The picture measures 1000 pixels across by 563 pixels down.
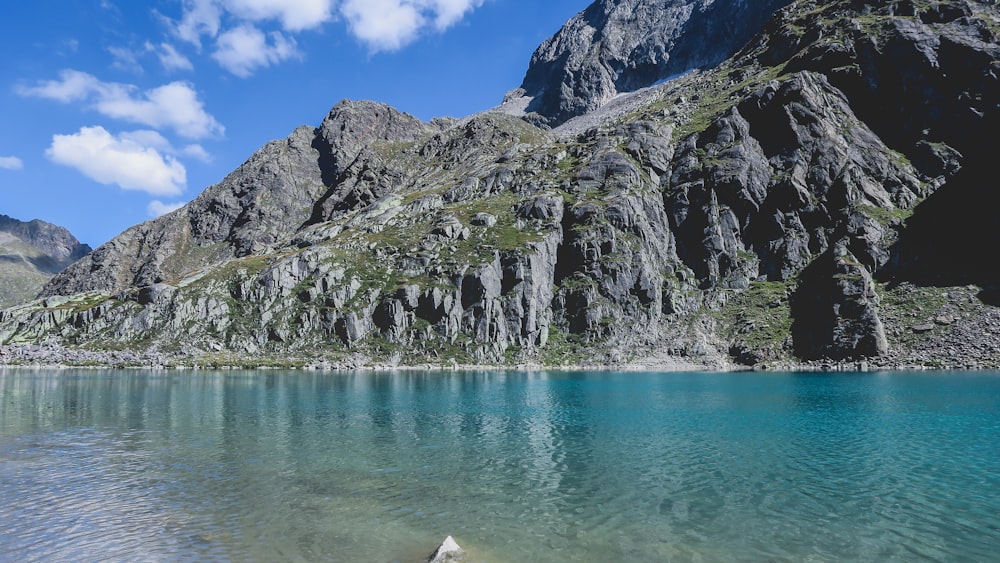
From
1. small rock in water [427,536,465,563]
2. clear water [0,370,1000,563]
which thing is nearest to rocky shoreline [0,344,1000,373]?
clear water [0,370,1000,563]

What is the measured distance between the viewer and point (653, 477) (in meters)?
35.3

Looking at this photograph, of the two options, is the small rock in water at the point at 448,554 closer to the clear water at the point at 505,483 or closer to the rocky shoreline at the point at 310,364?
→ the clear water at the point at 505,483

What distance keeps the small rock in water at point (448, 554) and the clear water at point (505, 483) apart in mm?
724

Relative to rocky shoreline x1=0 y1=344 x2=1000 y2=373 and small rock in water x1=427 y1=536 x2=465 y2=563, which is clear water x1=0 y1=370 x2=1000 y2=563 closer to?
small rock in water x1=427 y1=536 x2=465 y2=563

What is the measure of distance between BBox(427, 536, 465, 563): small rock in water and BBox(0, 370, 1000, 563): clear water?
724 millimetres

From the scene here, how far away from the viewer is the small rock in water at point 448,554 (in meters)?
21.1

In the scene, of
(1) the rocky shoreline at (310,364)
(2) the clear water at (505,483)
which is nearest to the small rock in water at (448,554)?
(2) the clear water at (505,483)

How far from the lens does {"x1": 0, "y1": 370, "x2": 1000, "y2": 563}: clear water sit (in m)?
23.4

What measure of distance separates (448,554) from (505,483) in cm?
1324

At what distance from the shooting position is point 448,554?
21.4 meters

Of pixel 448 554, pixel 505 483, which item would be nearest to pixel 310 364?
pixel 505 483

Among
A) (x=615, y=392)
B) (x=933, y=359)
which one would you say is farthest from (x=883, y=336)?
(x=615, y=392)

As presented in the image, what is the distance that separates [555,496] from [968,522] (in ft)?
63.4

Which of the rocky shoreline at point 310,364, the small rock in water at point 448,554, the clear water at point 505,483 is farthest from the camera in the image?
the rocky shoreline at point 310,364
